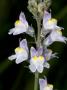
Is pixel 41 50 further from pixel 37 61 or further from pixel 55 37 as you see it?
pixel 55 37

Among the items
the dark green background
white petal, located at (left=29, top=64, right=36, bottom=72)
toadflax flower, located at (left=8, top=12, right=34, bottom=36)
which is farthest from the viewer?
the dark green background

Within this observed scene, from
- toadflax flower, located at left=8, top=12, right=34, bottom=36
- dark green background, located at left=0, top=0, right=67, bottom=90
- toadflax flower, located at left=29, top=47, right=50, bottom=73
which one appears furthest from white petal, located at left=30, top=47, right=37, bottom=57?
dark green background, located at left=0, top=0, right=67, bottom=90

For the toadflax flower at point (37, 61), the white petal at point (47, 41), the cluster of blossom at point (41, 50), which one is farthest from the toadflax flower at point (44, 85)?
the white petal at point (47, 41)

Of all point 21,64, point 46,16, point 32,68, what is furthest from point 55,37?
point 21,64

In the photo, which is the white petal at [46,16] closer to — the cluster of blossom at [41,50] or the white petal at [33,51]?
the cluster of blossom at [41,50]

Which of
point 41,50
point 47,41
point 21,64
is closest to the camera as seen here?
point 41,50

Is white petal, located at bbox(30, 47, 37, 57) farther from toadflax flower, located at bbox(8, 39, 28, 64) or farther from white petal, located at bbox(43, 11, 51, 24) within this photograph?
white petal, located at bbox(43, 11, 51, 24)

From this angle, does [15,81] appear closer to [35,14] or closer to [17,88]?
[17,88]

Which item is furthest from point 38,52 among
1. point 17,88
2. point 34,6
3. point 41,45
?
point 17,88
